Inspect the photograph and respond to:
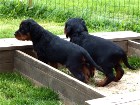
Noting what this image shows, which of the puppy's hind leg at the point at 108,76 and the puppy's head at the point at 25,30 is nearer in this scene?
the puppy's hind leg at the point at 108,76

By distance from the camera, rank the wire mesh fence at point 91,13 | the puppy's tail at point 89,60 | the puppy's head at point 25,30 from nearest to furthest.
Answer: the puppy's tail at point 89,60, the puppy's head at point 25,30, the wire mesh fence at point 91,13

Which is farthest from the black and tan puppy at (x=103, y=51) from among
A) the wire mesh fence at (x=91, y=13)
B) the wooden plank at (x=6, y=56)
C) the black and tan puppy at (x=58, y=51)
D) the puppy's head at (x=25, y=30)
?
the wire mesh fence at (x=91, y=13)

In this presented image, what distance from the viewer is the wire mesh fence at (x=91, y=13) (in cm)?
873

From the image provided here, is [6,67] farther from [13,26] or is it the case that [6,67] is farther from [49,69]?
[13,26]

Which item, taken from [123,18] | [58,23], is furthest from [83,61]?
[123,18]

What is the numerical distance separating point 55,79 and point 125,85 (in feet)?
3.77

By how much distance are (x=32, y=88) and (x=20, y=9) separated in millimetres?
4963

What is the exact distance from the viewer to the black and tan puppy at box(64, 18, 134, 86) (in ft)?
17.1

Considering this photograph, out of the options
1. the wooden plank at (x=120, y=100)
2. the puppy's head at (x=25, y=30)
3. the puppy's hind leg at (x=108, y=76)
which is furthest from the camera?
the puppy's head at (x=25, y=30)

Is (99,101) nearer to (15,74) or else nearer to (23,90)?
(23,90)

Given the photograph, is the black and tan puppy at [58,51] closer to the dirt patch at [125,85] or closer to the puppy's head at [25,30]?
the puppy's head at [25,30]

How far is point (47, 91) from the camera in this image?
4.74 meters

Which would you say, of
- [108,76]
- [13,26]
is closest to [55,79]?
[108,76]

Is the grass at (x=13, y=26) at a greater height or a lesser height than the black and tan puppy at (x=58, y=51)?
lesser
